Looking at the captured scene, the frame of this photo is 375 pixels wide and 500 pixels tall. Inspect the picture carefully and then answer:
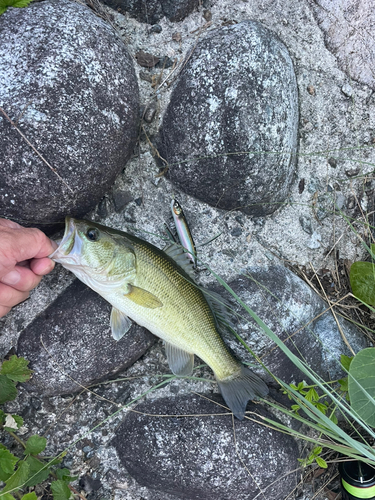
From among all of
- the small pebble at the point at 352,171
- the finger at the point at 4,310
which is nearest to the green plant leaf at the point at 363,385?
the small pebble at the point at 352,171

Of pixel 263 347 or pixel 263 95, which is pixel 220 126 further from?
pixel 263 347

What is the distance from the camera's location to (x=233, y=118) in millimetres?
2947

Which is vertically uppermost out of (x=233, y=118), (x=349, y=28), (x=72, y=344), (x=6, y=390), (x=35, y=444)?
(x=349, y=28)

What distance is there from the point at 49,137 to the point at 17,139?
180 mm

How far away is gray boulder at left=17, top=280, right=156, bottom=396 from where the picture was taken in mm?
2994

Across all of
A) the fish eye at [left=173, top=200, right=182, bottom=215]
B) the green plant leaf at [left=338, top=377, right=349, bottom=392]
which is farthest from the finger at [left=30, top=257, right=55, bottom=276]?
the green plant leaf at [left=338, top=377, right=349, bottom=392]

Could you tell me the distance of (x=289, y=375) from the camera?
3.14 meters

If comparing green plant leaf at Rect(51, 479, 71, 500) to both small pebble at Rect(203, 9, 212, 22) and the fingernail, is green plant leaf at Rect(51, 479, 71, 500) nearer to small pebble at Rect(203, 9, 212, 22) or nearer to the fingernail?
the fingernail

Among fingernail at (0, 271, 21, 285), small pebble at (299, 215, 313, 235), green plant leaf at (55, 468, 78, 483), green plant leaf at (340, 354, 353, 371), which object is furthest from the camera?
small pebble at (299, 215, 313, 235)

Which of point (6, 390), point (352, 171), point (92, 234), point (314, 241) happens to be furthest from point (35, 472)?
point (352, 171)

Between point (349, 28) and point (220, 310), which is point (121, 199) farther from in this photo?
point (349, 28)

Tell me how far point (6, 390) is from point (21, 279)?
74 centimetres

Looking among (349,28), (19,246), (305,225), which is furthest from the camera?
(305,225)

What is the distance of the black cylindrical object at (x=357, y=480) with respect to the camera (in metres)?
2.98
